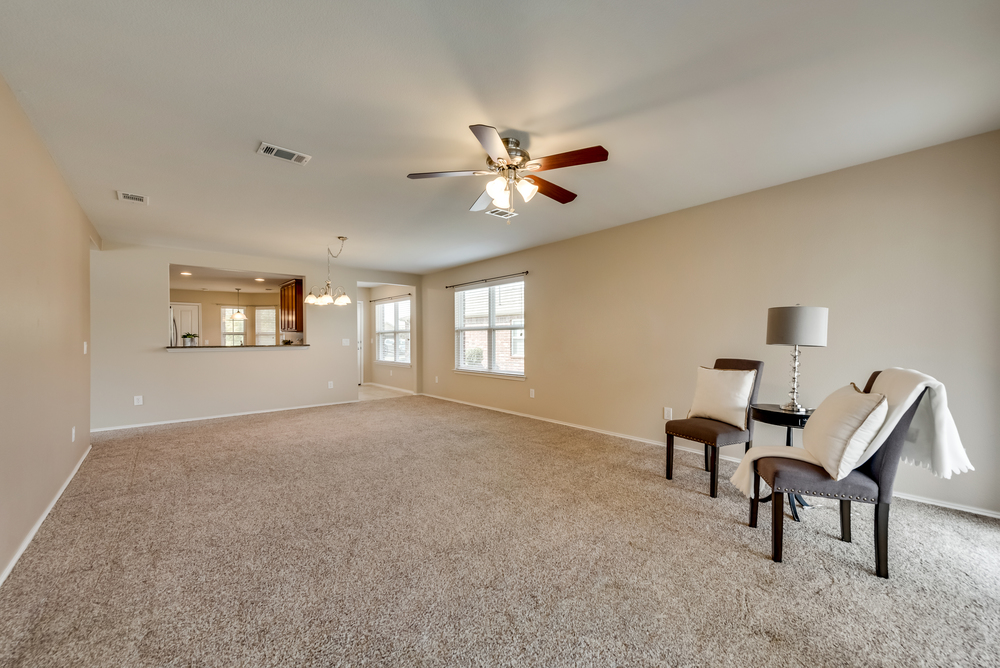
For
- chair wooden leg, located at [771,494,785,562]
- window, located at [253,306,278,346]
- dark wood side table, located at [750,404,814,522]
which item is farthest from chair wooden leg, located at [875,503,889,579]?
window, located at [253,306,278,346]

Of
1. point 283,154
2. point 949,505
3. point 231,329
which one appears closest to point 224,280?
point 231,329

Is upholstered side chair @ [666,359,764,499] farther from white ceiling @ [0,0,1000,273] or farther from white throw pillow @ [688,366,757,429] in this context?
white ceiling @ [0,0,1000,273]

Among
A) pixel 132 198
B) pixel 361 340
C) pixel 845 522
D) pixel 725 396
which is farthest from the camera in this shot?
pixel 361 340

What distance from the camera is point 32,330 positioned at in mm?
2266

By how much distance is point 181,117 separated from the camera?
2.24 meters

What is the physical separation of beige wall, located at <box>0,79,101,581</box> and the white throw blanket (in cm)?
408

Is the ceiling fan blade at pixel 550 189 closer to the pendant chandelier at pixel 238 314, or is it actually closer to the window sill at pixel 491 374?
the window sill at pixel 491 374

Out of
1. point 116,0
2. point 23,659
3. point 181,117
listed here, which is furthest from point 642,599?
point 181,117

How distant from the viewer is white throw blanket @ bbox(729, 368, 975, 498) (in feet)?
5.91

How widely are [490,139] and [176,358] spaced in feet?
18.2

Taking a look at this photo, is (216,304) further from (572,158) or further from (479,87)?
(572,158)

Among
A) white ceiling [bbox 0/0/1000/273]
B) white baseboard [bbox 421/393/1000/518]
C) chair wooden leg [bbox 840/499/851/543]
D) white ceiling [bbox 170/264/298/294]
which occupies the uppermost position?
white ceiling [bbox 0/0/1000/273]

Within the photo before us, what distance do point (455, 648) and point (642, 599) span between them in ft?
2.68

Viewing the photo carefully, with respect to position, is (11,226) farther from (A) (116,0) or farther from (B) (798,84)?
(B) (798,84)
